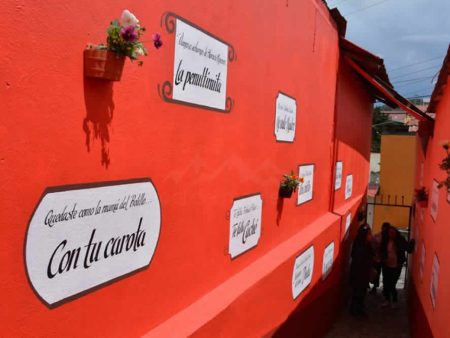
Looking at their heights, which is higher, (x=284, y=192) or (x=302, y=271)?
(x=284, y=192)

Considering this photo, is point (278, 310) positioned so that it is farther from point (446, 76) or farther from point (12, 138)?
point (12, 138)

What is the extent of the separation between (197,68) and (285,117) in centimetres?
240

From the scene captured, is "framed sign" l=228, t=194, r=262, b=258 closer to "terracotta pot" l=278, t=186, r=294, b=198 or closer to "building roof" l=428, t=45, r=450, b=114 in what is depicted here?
"terracotta pot" l=278, t=186, r=294, b=198

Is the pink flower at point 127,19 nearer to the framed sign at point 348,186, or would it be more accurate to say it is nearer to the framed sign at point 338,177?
the framed sign at point 338,177

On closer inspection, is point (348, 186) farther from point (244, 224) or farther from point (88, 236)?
point (88, 236)

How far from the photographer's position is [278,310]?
209 inches

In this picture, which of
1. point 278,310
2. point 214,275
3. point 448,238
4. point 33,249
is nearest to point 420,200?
point 448,238

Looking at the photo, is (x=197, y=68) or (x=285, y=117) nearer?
(x=197, y=68)

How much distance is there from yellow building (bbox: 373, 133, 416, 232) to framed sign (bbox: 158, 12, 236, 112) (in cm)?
1722

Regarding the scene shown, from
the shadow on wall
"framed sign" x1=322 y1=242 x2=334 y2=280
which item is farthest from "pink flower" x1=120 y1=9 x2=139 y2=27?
"framed sign" x1=322 y1=242 x2=334 y2=280

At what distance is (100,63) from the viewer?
223 centimetres

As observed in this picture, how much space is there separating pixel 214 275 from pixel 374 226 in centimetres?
1741

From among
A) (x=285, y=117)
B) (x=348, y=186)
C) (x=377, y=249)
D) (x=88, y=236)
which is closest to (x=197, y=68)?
(x=88, y=236)

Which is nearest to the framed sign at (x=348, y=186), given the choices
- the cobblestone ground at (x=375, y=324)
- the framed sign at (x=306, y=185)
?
the cobblestone ground at (x=375, y=324)
